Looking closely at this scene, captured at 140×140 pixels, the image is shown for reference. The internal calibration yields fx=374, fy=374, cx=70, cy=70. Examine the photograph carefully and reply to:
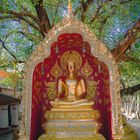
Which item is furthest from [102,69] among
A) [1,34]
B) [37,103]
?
[1,34]

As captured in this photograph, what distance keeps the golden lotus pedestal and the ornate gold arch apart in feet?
2.44

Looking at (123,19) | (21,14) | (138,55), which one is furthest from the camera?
(138,55)

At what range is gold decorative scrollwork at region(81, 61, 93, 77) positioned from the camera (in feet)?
30.9

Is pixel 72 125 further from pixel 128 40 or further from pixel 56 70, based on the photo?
pixel 128 40

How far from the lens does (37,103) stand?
8.80 m

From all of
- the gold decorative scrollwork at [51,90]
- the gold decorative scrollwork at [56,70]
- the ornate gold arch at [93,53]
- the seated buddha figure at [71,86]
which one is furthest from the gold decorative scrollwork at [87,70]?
the ornate gold arch at [93,53]

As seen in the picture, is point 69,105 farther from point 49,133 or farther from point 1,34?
point 1,34

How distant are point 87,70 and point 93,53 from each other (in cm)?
143

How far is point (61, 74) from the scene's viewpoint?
9.53 m

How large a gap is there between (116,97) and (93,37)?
138cm

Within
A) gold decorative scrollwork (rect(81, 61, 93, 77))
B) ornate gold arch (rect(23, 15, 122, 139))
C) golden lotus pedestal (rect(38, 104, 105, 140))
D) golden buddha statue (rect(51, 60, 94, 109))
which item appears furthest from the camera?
gold decorative scrollwork (rect(81, 61, 93, 77))

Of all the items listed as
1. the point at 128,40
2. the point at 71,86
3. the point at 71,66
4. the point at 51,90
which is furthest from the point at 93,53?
the point at 128,40

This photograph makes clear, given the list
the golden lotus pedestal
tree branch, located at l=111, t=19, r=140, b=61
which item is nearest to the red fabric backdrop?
the golden lotus pedestal

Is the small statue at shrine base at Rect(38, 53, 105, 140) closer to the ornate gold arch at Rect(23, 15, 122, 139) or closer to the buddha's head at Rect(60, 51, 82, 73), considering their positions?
the buddha's head at Rect(60, 51, 82, 73)
